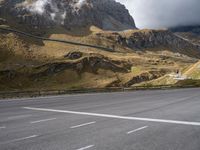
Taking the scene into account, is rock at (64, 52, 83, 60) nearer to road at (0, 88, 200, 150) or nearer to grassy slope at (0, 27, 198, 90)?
grassy slope at (0, 27, 198, 90)

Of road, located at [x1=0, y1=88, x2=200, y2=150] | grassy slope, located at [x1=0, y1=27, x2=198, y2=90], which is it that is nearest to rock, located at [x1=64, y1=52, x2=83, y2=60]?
grassy slope, located at [x1=0, y1=27, x2=198, y2=90]

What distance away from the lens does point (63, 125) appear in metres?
14.1

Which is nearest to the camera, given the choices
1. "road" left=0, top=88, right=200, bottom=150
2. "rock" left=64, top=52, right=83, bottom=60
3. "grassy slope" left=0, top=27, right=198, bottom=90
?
"road" left=0, top=88, right=200, bottom=150

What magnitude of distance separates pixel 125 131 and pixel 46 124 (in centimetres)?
365

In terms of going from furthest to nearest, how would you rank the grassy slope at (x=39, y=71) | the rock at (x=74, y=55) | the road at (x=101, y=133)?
the rock at (x=74, y=55)
the grassy slope at (x=39, y=71)
the road at (x=101, y=133)

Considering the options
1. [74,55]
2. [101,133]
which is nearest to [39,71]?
[74,55]

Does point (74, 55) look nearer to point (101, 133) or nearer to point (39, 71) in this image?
point (39, 71)

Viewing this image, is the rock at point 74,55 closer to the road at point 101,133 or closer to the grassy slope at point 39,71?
the grassy slope at point 39,71

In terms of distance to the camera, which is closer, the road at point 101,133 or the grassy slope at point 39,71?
the road at point 101,133

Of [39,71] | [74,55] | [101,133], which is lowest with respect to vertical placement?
[101,133]

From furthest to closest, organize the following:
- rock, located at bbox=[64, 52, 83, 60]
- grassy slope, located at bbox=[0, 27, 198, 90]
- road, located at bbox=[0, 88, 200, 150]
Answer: rock, located at bbox=[64, 52, 83, 60], grassy slope, located at bbox=[0, 27, 198, 90], road, located at bbox=[0, 88, 200, 150]

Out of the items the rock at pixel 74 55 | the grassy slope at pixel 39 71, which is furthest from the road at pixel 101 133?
the rock at pixel 74 55

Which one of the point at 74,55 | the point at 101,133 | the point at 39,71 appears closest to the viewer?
the point at 101,133

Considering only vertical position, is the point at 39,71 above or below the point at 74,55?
below
